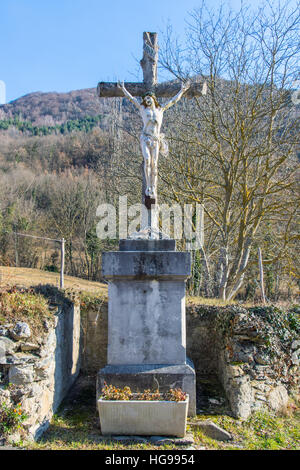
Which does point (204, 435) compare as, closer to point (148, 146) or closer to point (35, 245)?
point (148, 146)

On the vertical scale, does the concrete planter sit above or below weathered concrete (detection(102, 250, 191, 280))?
below

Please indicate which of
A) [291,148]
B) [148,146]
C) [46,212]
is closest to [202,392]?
[148,146]

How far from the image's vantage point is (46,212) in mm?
24281

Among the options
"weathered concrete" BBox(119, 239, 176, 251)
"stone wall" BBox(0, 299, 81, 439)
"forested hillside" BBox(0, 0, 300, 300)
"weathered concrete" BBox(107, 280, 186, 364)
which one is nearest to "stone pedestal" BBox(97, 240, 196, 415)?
"weathered concrete" BBox(107, 280, 186, 364)

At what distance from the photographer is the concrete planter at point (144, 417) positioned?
14.9 feet

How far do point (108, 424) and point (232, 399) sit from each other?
203cm

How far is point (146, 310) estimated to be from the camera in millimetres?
5430

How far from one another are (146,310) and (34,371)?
1.68m

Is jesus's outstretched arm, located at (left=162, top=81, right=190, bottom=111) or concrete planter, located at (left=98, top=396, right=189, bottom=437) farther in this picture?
jesus's outstretched arm, located at (left=162, top=81, right=190, bottom=111)

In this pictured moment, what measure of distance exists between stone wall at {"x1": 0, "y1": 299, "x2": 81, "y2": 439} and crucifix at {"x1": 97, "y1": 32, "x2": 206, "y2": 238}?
2.14 meters

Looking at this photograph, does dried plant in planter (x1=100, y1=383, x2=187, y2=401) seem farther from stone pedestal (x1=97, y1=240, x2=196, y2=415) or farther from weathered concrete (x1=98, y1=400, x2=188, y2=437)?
stone pedestal (x1=97, y1=240, x2=196, y2=415)

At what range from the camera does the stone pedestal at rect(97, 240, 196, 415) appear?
532cm

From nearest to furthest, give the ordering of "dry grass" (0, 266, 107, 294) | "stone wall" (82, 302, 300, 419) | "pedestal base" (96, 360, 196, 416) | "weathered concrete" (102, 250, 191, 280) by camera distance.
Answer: "pedestal base" (96, 360, 196, 416) < "weathered concrete" (102, 250, 191, 280) < "stone wall" (82, 302, 300, 419) < "dry grass" (0, 266, 107, 294)

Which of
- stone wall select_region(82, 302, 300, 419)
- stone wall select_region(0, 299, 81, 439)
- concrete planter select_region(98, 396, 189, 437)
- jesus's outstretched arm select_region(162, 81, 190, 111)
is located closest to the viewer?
concrete planter select_region(98, 396, 189, 437)
